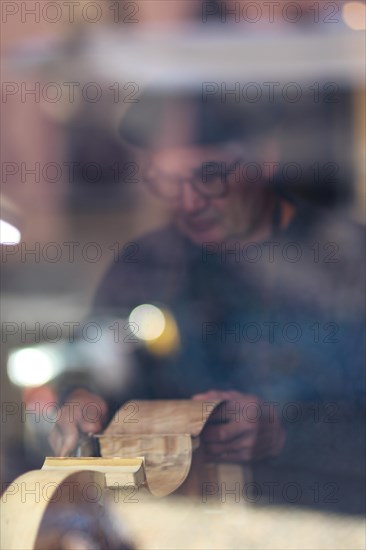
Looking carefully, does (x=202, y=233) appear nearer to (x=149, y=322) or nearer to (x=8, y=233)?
(x=149, y=322)

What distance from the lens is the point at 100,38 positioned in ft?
5.33

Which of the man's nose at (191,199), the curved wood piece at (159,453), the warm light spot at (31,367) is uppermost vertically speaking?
the man's nose at (191,199)

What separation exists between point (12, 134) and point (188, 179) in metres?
0.43

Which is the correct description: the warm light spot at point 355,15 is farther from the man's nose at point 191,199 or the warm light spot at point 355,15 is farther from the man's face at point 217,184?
the man's nose at point 191,199

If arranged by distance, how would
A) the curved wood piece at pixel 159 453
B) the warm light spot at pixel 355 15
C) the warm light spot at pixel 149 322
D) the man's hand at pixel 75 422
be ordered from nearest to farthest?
1. the curved wood piece at pixel 159 453
2. the man's hand at pixel 75 422
3. the warm light spot at pixel 355 15
4. the warm light spot at pixel 149 322

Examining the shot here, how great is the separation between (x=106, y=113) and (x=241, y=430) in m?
1.06

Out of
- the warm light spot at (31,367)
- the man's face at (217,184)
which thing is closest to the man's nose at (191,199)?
the man's face at (217,184)

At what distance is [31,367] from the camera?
1.53 meters

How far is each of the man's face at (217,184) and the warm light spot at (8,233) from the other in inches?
21.2

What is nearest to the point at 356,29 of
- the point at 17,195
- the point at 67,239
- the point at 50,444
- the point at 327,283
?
the point at 327,283

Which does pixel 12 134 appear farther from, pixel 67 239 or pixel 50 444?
pixel 50 444

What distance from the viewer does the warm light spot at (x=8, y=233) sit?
1.12m

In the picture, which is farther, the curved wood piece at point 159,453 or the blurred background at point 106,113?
the blurred background at point 106,113

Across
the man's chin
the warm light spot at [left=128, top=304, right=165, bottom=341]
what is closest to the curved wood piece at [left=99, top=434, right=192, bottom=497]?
the warm light spot at [left=128, top=304, right=165, bottom=341]
